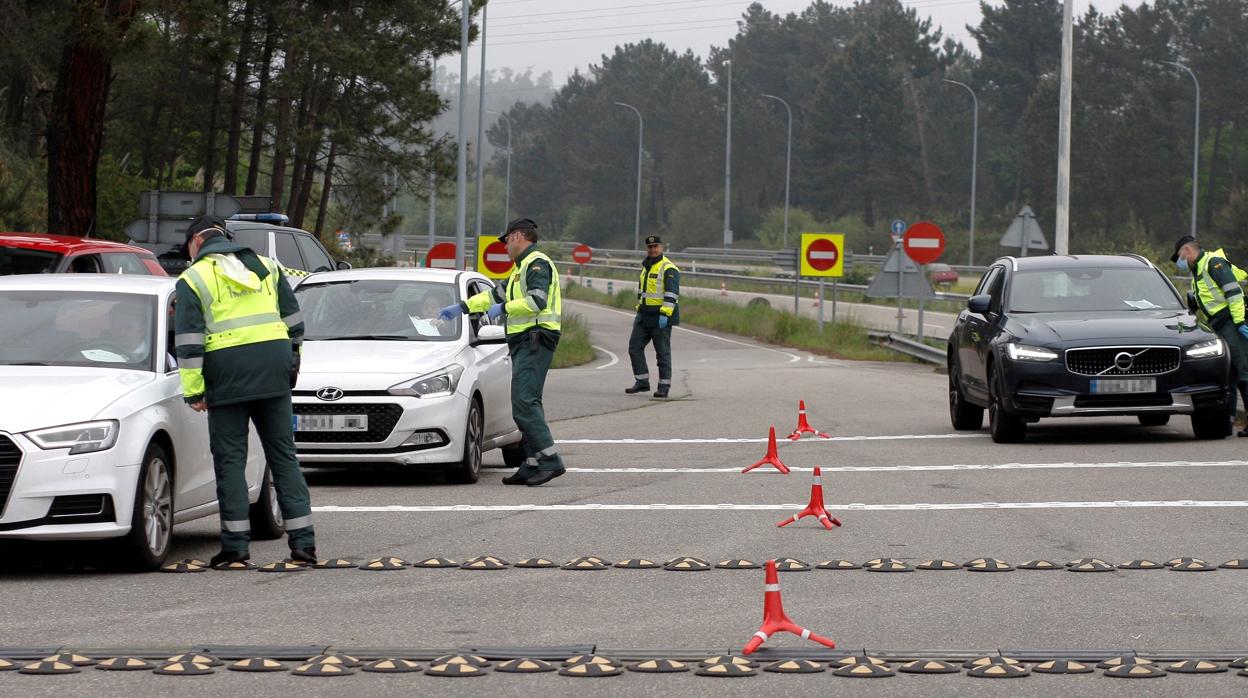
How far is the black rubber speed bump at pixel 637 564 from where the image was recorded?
930 cm

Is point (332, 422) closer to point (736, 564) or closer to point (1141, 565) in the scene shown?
point (736, 564)

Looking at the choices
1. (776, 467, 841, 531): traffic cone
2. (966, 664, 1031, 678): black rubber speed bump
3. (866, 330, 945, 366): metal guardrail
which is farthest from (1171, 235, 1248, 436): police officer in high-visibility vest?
(866, 330, 945, 366): metal guardrail

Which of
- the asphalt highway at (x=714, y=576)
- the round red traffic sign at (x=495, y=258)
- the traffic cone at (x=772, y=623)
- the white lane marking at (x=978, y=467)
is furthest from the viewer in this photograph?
the round red traffic sign at (x=495, y=258)

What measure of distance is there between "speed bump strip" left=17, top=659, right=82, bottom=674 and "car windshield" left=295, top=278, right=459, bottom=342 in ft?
24.8

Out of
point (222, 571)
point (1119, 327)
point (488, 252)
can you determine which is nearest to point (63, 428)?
point (222, 571)

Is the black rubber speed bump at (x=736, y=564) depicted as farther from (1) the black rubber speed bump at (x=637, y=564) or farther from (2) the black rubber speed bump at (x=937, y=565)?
(2) the black rubber speed bump at (x=937, y=565)

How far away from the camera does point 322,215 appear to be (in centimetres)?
4675

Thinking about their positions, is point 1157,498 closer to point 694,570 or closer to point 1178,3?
point 694,570

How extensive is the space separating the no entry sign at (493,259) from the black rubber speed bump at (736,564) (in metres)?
22.4

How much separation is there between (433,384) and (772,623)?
665 cm

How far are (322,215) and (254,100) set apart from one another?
565cm

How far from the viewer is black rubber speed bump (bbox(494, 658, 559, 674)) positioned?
6738 millimetres

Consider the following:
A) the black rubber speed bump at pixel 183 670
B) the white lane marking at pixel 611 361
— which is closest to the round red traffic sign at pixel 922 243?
the white lane marking at pixel 611 361

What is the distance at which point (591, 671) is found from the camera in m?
6.71
